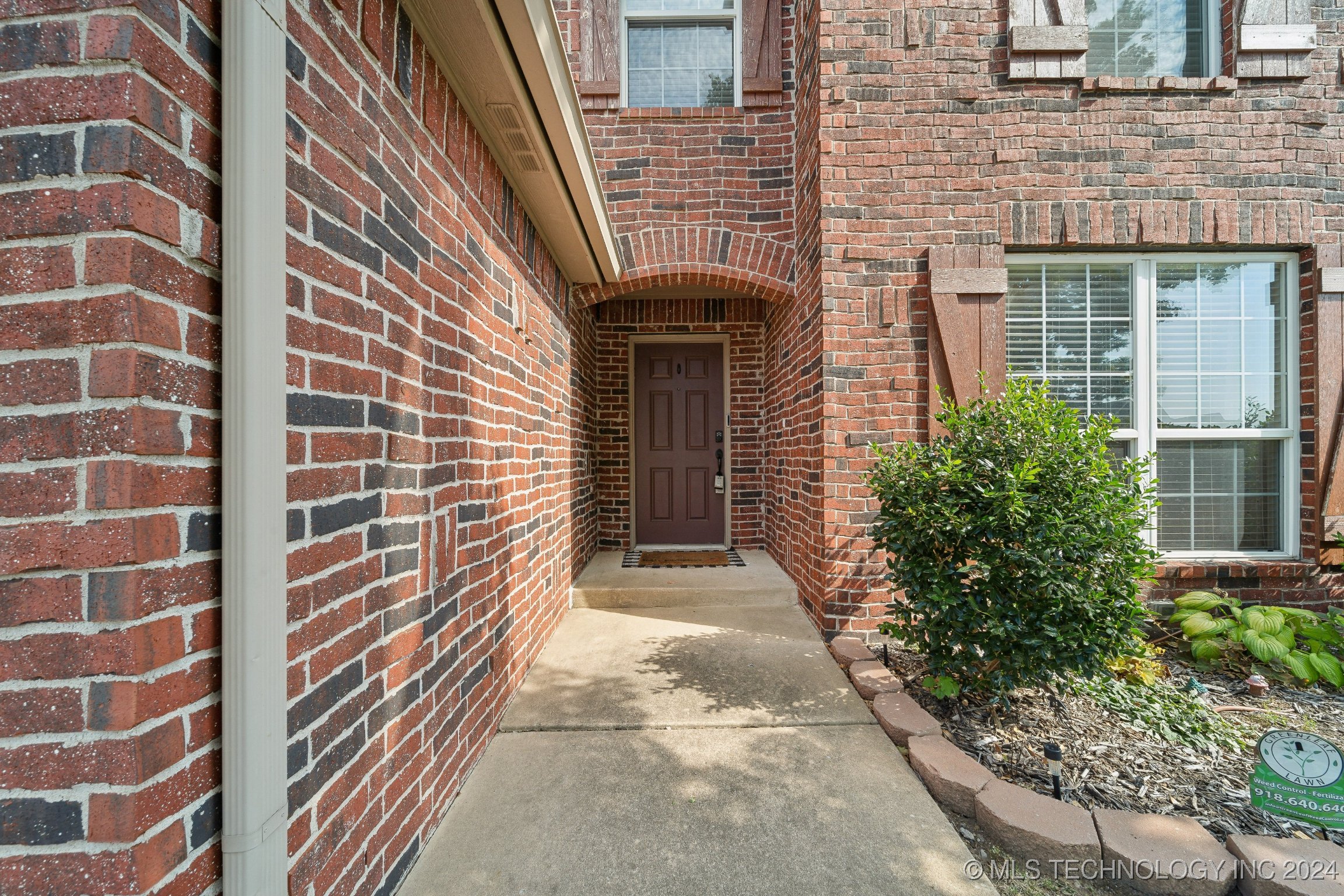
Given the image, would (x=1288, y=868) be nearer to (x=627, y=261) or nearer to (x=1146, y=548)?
(x=1146, y=548)

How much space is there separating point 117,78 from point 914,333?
342 centimetres

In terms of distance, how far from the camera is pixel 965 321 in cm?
331

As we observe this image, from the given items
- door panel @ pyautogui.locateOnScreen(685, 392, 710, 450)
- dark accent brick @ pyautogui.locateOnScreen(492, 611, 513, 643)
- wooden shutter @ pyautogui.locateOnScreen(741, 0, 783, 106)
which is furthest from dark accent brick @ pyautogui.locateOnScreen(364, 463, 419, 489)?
door panel @ pyautogui.locateOnScreen(685, 392, 710, 450)

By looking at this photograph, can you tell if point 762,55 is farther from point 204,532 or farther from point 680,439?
point 204,532

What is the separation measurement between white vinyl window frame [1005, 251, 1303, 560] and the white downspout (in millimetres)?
3769

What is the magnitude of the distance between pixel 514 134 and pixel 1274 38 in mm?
4500

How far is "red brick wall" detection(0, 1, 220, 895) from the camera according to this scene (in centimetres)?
80

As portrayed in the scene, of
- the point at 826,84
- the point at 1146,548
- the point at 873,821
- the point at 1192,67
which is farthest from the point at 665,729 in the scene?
the point at 1192,67

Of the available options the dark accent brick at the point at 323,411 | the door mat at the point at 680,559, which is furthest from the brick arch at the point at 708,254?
the dark accent brick at the point at 323,411

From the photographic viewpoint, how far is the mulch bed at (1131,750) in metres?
1.95

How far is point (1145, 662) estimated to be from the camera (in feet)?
9.43

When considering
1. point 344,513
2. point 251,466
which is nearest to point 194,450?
point 251,466

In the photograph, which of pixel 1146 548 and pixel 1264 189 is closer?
pixel 1146 548

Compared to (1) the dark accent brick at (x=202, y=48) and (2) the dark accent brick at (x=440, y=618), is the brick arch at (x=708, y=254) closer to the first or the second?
(2) the dark accent brick at (x=440, y=618)
